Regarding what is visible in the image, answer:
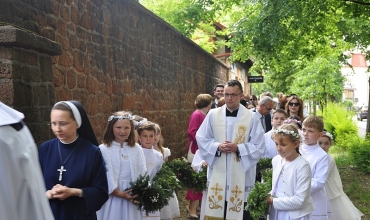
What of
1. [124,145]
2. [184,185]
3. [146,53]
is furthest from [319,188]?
[146,53]

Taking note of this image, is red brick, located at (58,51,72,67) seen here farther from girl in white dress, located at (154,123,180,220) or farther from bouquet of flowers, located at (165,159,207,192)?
bouquet of flowers, located at (165,159,207,192)

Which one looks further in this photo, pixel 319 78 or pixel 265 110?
pixel 319 78

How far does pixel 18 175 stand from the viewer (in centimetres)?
194

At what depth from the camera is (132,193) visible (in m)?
5.03

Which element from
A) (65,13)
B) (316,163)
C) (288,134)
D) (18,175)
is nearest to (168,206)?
(316,163)

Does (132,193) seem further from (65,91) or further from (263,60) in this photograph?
(263,60)

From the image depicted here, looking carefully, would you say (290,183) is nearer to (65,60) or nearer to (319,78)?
(65,60)

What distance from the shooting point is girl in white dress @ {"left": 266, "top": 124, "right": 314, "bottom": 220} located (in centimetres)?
486

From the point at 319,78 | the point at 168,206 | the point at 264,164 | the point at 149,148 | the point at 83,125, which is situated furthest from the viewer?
the point at 319,78

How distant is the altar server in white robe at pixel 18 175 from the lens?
1.88 metres

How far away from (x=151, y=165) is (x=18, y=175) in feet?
13.5

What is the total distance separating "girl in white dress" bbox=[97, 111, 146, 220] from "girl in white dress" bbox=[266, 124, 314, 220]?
1.37 metres

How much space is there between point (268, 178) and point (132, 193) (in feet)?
5.21

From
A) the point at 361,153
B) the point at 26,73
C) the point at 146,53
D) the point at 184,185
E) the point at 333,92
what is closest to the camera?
the point at 26,73
